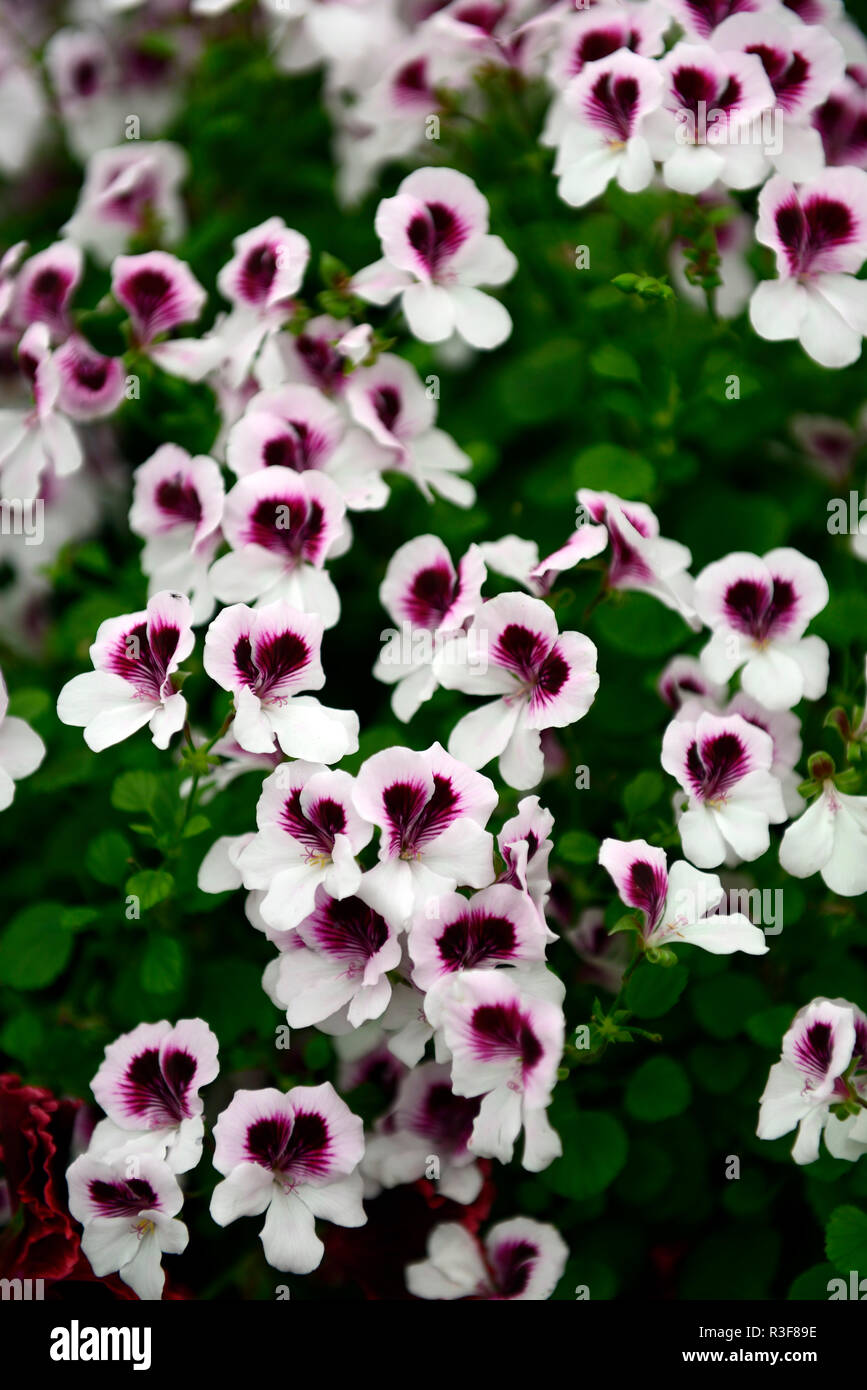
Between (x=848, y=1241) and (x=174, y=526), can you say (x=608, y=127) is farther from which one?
(x=848, y=1241)

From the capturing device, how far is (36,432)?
1.58 meters

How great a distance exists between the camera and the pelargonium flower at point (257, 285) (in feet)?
4.80

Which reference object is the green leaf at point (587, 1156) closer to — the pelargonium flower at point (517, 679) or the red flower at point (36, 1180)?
the pelargonium flower at point (517, 679)

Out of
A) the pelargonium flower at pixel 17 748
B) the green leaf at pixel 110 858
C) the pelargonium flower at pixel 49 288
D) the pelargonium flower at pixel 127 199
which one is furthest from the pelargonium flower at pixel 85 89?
the green leaf at pixel 110 858

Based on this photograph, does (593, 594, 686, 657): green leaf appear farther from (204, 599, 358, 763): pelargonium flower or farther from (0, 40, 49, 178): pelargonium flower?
(0, 40, 49, 178): pelargonium flower

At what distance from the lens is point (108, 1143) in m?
1.25

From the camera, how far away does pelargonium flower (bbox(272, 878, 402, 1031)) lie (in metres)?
1.16

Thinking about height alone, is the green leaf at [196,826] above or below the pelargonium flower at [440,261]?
below

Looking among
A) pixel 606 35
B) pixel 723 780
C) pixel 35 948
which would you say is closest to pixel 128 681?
pixel 35 948

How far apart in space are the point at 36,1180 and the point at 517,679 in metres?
0.71

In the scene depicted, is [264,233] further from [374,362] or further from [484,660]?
[484,660]

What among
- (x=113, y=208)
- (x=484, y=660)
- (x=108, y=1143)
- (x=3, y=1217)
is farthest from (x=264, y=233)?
(x=3, y=1217)

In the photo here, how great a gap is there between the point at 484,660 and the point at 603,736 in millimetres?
339

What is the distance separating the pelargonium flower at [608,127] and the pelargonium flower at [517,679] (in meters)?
0.53
